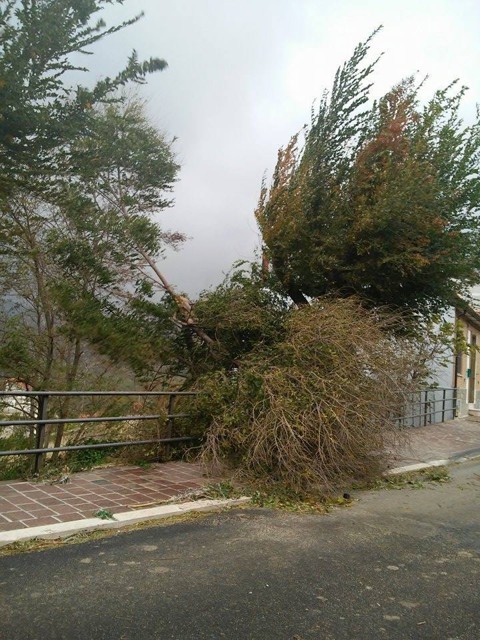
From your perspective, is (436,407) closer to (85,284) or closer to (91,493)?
(85,284)

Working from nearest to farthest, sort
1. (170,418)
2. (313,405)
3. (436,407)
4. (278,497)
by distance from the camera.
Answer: (278,497)
(313,405)
(170,418)
(436,407)

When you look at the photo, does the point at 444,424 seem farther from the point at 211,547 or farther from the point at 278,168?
the point at 211,547

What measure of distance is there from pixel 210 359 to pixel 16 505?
17.5 ft

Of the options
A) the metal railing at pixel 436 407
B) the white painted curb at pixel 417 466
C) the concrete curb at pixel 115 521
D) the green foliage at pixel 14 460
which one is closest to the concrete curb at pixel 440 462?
the white painted curb at pixel 417 466

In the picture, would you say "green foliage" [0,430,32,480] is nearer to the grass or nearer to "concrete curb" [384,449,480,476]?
the grass

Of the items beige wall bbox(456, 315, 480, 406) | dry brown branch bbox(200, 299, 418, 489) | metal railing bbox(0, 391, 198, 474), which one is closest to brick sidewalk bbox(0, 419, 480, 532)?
metal railing bbox(0, 391, 198, 474)

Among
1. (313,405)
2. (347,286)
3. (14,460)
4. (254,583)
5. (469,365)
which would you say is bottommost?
(14,460)

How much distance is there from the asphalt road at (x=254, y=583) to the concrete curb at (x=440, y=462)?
302cm

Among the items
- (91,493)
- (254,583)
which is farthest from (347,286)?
(254,583)

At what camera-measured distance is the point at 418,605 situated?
11.8 ft

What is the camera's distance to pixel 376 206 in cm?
1014

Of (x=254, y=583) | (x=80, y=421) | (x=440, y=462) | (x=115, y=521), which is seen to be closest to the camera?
(x=254, y=583)

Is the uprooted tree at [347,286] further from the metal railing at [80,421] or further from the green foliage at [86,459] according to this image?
the green foliage at [86,459]

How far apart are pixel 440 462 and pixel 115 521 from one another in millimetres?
6777
